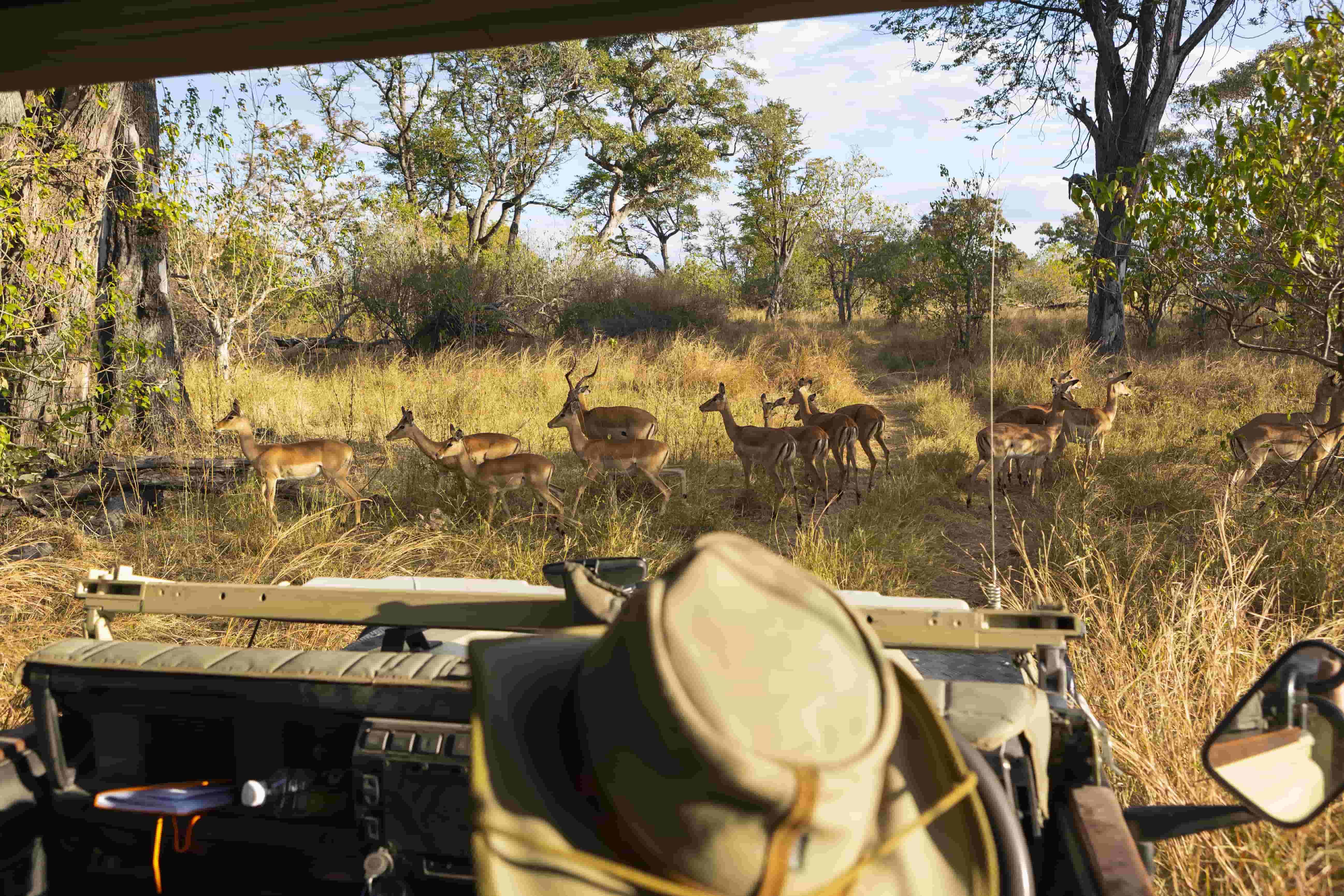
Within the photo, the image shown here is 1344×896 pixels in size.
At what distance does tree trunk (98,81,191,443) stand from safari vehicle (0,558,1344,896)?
21.1 ft

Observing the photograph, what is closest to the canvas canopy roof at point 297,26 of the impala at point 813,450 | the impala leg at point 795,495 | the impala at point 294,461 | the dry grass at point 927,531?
the dry grass at point 927,531

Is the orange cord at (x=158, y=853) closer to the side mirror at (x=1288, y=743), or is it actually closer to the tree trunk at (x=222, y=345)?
the side mirror at (x=1288, y=743)

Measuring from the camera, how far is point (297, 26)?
1610 millimetres

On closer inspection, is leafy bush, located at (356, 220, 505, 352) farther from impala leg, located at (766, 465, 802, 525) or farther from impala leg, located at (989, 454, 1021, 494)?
impala leg, located at (989, 454, 1021, 494)

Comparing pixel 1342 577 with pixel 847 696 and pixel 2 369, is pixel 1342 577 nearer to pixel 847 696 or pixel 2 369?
pixel 847 696

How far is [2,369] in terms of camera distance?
5867mm

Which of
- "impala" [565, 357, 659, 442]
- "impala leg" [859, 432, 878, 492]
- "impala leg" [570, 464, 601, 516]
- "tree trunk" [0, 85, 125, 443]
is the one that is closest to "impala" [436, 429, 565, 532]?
"impala leg" [570, 464, 601, 516]

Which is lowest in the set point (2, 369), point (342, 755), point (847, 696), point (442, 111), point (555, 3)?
point (342, 755)

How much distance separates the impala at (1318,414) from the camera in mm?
8148

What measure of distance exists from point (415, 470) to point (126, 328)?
3137mm

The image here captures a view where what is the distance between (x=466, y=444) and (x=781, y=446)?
2805mm

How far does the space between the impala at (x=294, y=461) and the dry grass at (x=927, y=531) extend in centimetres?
19

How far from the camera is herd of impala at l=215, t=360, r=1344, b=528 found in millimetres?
7527

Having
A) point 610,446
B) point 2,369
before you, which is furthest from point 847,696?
point 610,446
